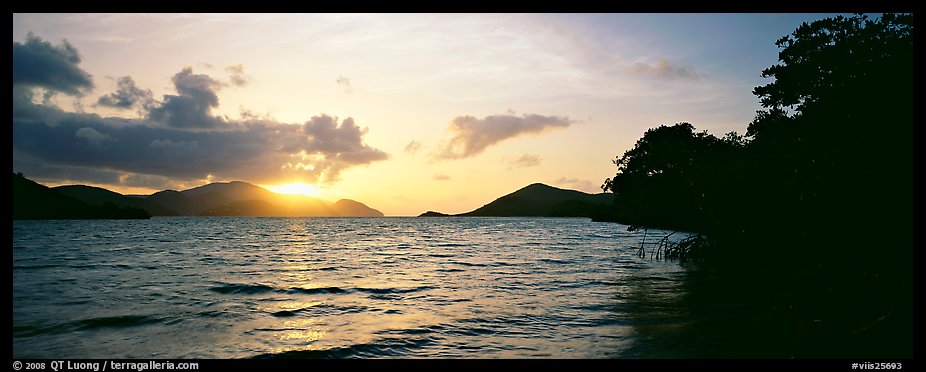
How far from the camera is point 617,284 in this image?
2689cm

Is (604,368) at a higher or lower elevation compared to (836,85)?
lower

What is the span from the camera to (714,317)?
684 inches

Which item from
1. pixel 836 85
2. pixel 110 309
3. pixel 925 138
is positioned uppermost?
pixel 836 85

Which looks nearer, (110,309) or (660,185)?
(110,309)

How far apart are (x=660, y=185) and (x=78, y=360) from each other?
38.0 m

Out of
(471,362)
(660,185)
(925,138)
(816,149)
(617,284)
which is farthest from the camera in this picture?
(660,185)
